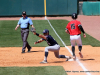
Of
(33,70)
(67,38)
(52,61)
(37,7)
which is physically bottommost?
(67,38)

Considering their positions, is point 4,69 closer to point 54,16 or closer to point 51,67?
point 51,67

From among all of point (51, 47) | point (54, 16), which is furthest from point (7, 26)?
point (51, 47)

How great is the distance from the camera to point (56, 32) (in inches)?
875

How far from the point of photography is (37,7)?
3428 centimetres

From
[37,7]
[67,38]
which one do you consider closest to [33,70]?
[67,38]

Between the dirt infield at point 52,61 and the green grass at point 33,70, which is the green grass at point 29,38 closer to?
the dirt infield at point 52,61

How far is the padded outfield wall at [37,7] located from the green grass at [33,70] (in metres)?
24.9

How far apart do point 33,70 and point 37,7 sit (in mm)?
25533

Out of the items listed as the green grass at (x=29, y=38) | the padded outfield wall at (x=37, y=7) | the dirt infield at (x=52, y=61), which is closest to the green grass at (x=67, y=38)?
the green grass at (x=29, y=38)

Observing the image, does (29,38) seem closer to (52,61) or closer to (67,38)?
(67,38)

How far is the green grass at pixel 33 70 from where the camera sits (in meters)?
8.95

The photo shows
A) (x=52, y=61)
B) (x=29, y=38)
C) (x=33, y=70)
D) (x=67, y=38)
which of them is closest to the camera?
(x=33, y=70)

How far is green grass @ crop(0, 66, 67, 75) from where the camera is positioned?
29.3 ft

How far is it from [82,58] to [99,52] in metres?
2.19
